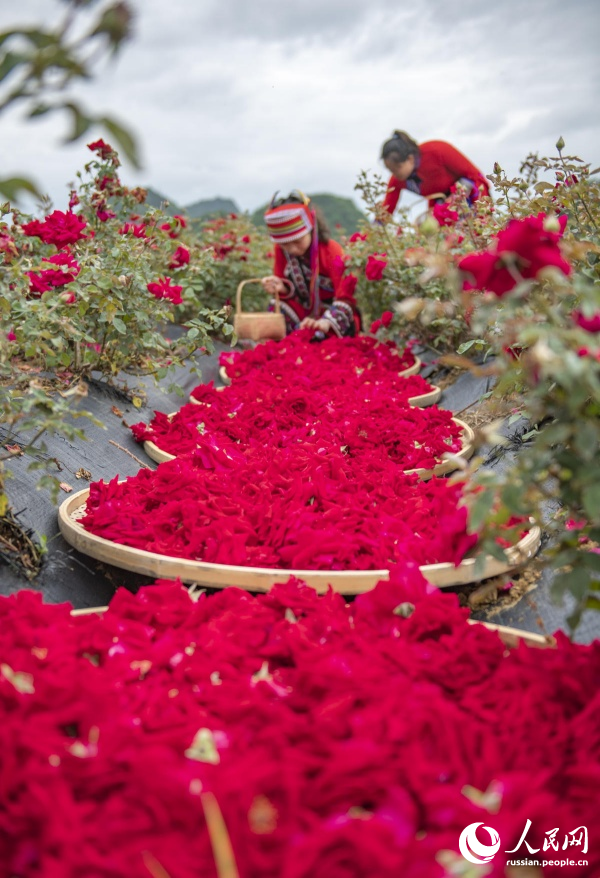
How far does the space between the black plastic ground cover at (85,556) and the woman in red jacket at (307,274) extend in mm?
1806

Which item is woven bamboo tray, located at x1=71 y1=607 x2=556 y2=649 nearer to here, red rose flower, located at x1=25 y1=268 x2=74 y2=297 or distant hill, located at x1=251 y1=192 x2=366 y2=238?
red rose flower, located at x1=25 y1=268 x2=74 y2=297

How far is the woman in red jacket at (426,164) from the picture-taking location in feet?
16.5

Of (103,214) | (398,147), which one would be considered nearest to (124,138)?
(103,214)

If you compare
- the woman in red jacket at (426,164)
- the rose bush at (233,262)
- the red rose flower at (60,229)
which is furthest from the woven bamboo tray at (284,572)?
the rose bush at (233,262)

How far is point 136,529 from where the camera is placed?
1.55 meters

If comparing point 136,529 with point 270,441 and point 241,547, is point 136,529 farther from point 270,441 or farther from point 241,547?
point 270,441

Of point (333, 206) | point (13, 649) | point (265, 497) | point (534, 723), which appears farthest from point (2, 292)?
point (333, 206)

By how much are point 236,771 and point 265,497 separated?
35.7 inches

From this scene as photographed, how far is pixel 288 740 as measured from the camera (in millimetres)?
868

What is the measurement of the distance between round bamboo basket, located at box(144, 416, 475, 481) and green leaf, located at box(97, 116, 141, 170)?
4.59 feet

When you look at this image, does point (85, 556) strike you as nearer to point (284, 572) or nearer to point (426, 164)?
point (284, 572)

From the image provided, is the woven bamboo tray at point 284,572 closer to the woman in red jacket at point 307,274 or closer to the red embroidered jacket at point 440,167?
the woman in red jacket at point 307,274

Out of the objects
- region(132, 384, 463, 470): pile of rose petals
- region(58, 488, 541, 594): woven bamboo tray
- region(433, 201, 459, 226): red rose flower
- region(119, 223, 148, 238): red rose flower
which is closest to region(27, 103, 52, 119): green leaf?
region(58, 488, 541, 594): woven bamboo tray

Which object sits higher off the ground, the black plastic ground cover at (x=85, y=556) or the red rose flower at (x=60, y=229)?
the red rose flower at (x=60, y=229)
